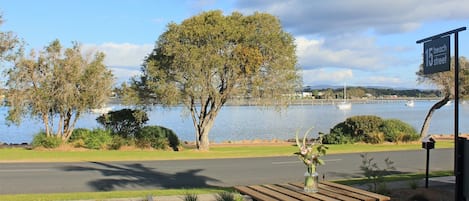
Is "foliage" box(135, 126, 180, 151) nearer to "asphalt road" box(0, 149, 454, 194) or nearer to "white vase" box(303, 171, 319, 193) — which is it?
"asphalt road" box(0, 149, 454, 194)

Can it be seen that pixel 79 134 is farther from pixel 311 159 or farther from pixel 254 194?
pixel 311 159

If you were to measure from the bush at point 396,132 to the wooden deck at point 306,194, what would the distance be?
23.8 m

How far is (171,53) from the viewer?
2397 cm

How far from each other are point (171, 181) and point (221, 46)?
485 inches

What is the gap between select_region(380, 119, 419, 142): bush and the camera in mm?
30891

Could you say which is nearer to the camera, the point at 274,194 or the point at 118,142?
the point at 274,194

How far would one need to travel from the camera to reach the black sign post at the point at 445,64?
8.02 m

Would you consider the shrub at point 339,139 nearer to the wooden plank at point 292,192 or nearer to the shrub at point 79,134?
the shrub at point 79,134

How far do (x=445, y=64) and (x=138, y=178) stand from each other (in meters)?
8.61

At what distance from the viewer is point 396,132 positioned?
31.0 meters

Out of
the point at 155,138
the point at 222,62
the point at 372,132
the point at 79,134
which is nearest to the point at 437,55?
the point at 222,62

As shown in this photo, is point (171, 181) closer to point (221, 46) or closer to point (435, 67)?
point (435, 67)

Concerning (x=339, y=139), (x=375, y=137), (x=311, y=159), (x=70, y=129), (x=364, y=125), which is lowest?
(x=339, y=139)

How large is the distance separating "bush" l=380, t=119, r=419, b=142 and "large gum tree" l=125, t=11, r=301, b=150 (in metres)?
8.38
